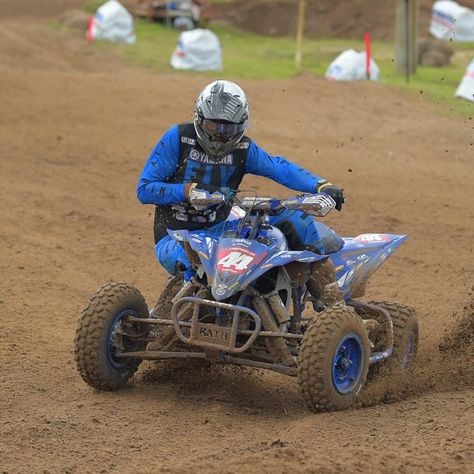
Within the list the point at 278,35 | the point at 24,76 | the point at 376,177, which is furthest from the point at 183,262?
the point at 278,35

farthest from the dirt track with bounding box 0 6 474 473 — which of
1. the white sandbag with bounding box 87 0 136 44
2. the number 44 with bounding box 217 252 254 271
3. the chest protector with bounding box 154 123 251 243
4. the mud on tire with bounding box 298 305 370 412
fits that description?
the white sandbag with bounding box 87 0 136 44

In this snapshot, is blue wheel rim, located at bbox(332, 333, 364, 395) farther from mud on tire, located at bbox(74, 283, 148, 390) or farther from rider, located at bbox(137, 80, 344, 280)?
mud on tire, located at bbox(74, 283, 148, 390)

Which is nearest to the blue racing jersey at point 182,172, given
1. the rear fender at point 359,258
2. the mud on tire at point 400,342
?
the rear fender at point 359,258

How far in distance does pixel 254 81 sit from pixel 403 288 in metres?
10.5

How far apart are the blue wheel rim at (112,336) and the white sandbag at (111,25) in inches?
812

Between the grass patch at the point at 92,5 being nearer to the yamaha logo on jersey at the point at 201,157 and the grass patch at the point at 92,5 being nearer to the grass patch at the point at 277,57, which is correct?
the grass patch at the point at 277,57

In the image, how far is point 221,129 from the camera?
247 inches

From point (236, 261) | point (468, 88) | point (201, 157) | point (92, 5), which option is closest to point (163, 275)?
point (201, 157)

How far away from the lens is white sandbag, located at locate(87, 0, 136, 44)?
26078mm

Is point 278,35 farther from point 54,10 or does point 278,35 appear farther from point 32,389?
point 32,389

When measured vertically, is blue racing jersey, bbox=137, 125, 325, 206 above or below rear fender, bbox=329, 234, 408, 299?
above

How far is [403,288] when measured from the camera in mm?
9156

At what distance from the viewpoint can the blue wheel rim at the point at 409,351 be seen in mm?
6735

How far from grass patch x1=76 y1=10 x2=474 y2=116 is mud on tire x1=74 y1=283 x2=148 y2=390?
11.2 m
